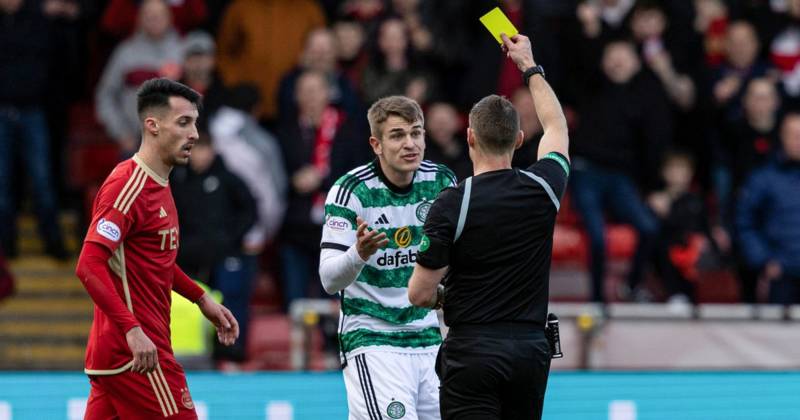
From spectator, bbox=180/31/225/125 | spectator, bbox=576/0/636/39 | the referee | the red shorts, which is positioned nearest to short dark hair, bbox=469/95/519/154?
the referee

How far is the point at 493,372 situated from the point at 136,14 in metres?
7.90

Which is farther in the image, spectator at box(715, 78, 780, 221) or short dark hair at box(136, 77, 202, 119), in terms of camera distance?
spectator at box(715, 78, 780, 221)

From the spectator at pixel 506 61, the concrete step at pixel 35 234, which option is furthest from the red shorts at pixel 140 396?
the concrete step at pixel 35 234

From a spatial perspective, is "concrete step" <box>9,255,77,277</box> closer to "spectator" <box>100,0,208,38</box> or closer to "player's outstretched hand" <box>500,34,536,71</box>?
"spectator" <box>100,0,208,38</box>

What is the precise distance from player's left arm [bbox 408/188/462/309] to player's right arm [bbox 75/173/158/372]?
120cm

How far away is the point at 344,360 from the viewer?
6734mm

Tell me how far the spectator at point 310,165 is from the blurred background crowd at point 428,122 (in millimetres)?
18

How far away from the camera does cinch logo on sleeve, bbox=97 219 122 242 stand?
234 inches

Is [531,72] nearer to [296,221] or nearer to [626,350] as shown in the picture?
[626,350]

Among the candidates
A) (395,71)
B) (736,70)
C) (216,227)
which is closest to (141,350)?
(216,227)

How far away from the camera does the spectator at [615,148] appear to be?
38.7 feet

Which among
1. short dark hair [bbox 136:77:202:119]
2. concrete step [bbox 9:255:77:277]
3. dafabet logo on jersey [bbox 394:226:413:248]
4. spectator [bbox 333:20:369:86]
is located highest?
spectator [bbox 333:20:369:86]

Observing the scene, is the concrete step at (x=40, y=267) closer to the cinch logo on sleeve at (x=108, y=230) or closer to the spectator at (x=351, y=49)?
the spectator at (x=351, y=49)

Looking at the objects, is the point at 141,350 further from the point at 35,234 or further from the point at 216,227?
the point at 35,234
